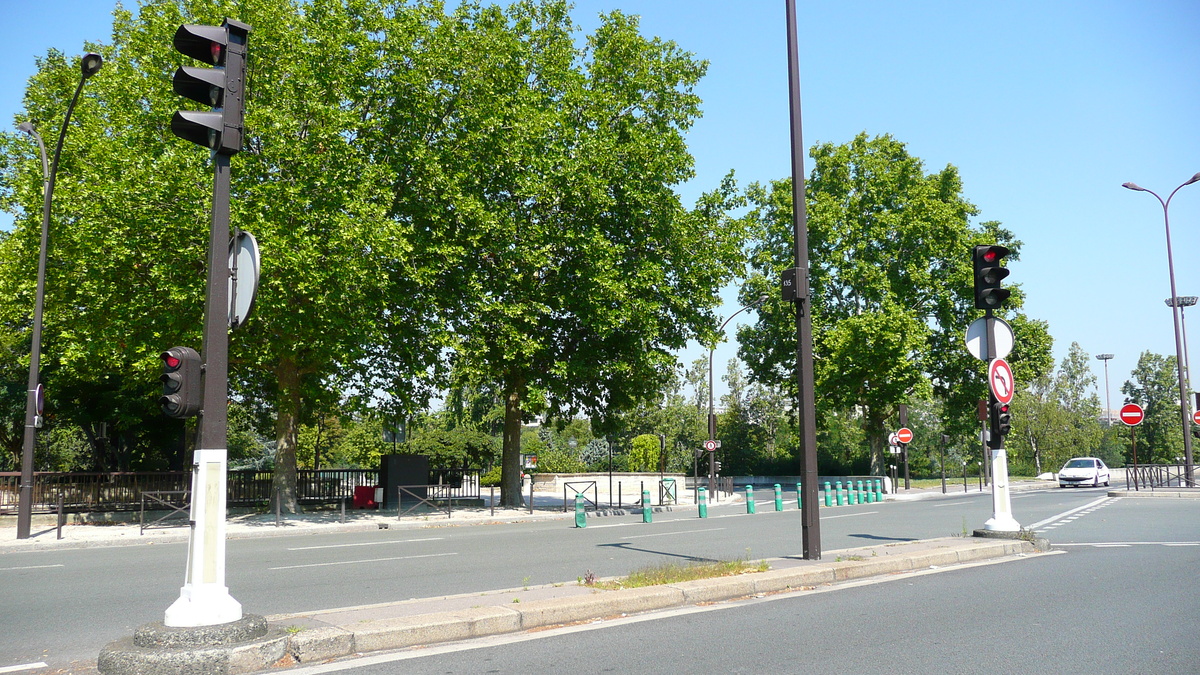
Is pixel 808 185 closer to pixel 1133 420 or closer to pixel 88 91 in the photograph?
pixel 1133 420

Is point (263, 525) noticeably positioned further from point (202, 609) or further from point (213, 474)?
point (202, 609)

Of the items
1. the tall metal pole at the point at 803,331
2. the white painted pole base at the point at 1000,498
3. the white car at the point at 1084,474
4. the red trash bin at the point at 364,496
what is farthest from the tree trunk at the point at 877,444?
A: the tall metal pole at the point at 803,331

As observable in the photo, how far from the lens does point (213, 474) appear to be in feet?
21.0

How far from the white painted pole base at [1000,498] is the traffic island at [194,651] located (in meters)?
11.2

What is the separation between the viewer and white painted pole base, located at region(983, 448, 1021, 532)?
13.2 metres

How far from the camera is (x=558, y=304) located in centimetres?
2602

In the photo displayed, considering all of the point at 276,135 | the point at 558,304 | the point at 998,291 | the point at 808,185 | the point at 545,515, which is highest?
the point at 808,185

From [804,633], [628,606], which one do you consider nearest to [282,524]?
[628,606]

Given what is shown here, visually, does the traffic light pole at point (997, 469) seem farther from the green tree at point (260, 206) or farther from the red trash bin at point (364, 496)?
the red trash bin at point (364, 496)

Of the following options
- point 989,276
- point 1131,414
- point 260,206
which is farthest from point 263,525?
point 1131,414

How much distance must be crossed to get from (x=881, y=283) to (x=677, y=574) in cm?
3445

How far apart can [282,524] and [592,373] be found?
1007cm

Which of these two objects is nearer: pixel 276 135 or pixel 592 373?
pixel 276 135

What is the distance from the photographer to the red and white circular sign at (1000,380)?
12.9 meters
